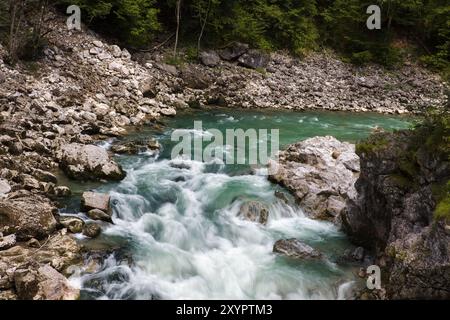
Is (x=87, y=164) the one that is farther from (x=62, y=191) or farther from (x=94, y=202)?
(x=94, y=202)

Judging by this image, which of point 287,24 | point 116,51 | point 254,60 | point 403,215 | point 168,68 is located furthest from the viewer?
point 287,24

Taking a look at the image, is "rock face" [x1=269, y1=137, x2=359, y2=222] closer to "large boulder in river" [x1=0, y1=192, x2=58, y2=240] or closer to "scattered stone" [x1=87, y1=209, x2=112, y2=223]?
"scattered stone" [x1=87, y1=209, x2=112, y2=223]

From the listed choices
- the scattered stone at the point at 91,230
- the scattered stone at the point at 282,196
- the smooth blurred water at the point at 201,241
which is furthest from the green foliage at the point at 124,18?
the scattered stone at the point at 91,230

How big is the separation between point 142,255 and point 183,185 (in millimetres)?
3591

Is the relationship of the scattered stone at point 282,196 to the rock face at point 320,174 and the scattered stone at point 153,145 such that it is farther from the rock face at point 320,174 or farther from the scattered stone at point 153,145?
the scattered stone at point 153,145

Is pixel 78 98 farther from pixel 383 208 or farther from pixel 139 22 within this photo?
pixel 383 208

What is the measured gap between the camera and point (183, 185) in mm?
11367

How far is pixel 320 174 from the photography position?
11.9m

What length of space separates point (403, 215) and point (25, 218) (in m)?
6.86

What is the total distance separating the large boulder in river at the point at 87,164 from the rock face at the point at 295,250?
467cm

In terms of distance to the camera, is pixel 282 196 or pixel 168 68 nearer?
pixel 282 196

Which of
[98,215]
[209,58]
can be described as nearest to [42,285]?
[98,215]

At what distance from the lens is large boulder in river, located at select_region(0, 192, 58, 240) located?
764 centimetres

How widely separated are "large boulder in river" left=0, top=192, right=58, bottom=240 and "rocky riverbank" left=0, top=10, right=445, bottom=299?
0.7 inches
